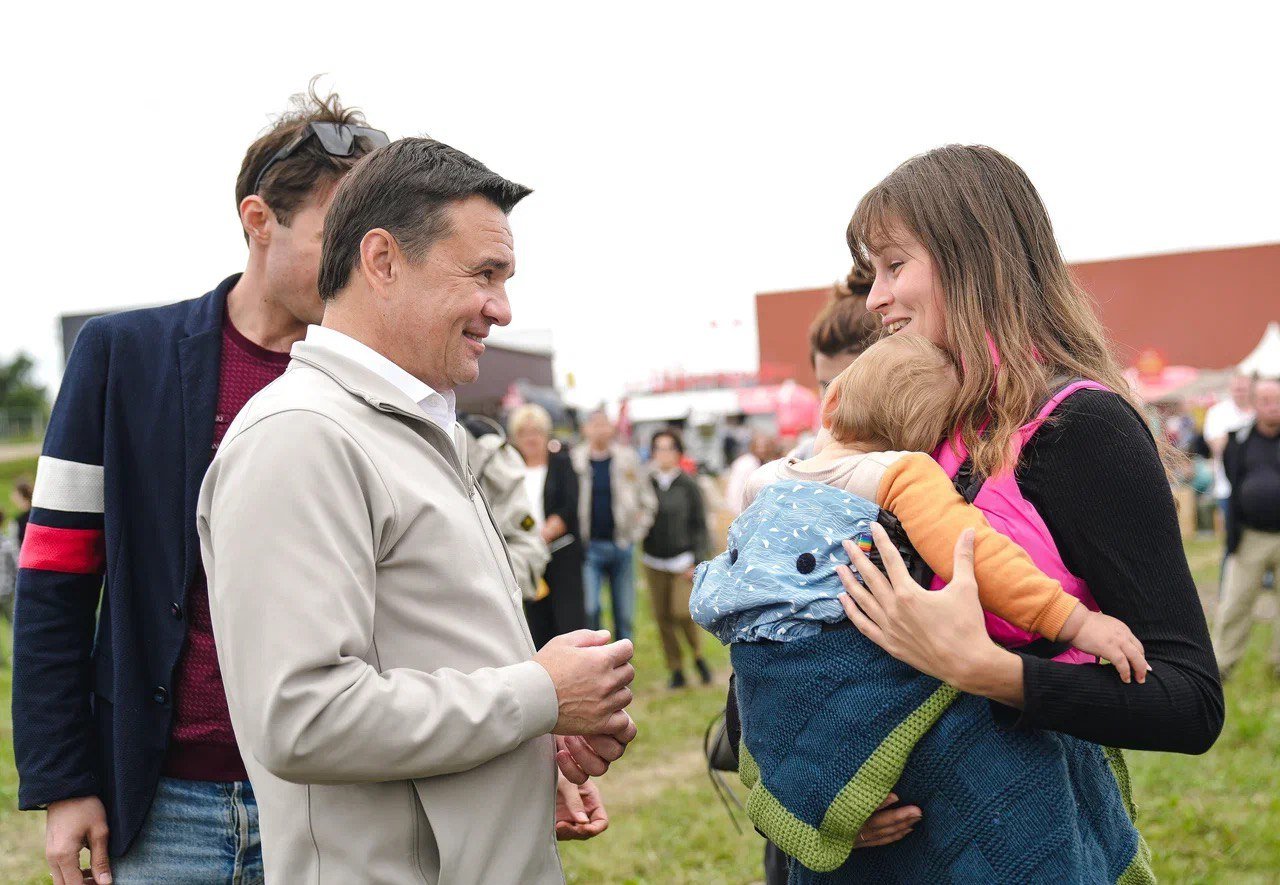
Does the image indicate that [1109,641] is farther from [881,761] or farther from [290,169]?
[290,169]

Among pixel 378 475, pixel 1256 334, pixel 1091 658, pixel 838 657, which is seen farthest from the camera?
pixel 1256 334

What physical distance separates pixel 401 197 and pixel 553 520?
19.6 feet

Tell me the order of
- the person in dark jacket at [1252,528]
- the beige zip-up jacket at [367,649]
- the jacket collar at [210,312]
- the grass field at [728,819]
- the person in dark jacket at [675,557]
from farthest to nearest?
the person in dark jacket at [675,557] → the person in dark jacket at [1252,528] → the grass field at [728,819] → the jacket collar at [210,312] → the beige zip-up jacket at [367,649]

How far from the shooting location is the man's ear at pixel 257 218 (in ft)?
7.62

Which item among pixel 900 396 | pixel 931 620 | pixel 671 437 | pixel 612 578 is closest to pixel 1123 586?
pixel 931 620

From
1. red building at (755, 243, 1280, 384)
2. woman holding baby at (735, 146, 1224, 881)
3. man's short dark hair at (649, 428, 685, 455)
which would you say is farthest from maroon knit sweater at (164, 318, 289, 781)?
red building at (755, 243, 1280, 384)

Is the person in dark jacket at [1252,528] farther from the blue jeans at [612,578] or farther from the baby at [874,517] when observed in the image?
the baby at [874,517]

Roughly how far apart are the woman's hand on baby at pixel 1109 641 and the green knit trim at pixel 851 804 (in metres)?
0.21

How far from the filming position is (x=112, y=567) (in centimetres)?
211

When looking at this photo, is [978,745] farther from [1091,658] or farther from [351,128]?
[351,128]

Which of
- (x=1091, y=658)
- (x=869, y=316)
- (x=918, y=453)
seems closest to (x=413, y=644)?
(x=918, y=453)

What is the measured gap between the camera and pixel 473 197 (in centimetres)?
184

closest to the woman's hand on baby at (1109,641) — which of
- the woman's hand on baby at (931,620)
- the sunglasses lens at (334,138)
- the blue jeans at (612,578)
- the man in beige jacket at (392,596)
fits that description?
the woman's hand on baby at (931,620)

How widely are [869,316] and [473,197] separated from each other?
5.46 ft
